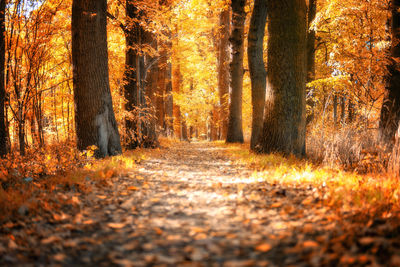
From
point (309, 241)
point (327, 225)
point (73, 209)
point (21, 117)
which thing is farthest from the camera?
point (21, 117)

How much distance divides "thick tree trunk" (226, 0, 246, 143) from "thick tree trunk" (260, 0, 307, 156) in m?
4.44

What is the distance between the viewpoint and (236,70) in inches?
483

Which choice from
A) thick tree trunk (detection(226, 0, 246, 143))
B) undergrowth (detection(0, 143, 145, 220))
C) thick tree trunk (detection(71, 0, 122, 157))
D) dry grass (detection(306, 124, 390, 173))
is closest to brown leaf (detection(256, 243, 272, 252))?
undergrowth (detection(0, 143, 145, 220))

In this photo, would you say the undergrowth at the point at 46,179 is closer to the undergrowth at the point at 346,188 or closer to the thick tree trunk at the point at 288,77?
the undergrowth at the point at 346,188

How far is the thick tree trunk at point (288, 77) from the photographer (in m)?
7.01

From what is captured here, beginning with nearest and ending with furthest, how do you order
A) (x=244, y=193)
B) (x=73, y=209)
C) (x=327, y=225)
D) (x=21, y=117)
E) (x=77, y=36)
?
(x=327, y=225)
(x=73, y=209)
(x=244, y=193)
(x=77, y=36)
(x=21, y=117)

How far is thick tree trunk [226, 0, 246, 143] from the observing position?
11.4 meters

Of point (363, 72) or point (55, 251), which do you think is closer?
point (55, 251)

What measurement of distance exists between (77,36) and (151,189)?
15.5ft

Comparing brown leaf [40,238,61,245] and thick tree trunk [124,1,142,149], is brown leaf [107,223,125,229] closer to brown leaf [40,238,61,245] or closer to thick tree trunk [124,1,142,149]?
brown leaf [40,238,61,245]

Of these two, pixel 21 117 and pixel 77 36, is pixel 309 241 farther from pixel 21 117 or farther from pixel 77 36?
pixel 21 117

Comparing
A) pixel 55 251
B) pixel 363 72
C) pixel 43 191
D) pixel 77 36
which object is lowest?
pixel 55 251

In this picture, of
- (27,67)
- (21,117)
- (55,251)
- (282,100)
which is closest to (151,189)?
(55,251)

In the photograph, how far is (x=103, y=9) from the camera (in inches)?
286
